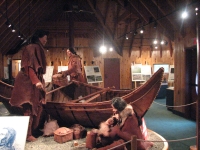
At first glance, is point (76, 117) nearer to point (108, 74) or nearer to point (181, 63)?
point (181, 63)

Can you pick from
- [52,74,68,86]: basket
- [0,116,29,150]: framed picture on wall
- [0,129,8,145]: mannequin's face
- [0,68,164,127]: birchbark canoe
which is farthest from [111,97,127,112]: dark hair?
[52,74,68,86]: basket

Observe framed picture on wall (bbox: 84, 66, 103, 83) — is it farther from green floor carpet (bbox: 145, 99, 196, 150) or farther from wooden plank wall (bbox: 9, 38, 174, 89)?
green floor carpet (bbox: 145, 99, 196, 150)

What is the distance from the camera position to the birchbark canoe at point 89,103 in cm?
308

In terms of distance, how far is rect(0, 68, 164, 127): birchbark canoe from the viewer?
308 centimetres

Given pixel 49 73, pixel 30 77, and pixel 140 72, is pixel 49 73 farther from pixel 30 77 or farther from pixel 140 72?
pixel 30 77

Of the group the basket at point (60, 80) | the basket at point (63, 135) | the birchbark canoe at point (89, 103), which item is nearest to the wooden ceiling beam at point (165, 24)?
the birchbark canoe at point (89, 103)

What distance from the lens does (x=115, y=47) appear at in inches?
472

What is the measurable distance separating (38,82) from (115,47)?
30.0 feet

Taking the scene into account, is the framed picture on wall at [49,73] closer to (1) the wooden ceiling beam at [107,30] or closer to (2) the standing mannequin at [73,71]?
(1) the wooden ceiling beam at [107,30]

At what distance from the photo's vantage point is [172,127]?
5.22 m

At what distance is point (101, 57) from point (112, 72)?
104cm

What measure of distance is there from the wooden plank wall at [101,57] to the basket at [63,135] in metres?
8.11

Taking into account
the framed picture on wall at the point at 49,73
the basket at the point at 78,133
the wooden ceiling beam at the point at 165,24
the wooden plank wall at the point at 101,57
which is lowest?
the basket at the point at 78,133

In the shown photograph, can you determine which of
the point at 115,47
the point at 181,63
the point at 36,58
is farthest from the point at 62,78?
the point at 115,47
